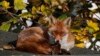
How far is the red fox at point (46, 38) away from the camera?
3051 mm

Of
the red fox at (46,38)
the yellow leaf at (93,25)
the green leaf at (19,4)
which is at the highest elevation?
the green leaf at (19,4)

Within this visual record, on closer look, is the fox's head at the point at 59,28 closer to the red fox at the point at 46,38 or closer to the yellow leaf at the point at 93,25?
the red fox at the point at 46,38

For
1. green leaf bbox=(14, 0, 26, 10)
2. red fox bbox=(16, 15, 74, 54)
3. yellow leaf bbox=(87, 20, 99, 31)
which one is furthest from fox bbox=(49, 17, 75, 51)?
green leaf bbox=(14, 0, 26, 10)

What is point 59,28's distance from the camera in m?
3.39

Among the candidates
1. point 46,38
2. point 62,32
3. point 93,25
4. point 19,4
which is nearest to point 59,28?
point 62,32

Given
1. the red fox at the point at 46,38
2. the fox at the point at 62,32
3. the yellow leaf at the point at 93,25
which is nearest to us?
the red fox at the point at 46,38

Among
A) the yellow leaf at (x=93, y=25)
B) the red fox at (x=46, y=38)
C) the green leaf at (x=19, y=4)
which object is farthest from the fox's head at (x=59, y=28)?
the green leaf at (x=19, y=4)

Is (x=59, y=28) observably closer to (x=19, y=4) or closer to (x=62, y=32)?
(x=62, y=32)

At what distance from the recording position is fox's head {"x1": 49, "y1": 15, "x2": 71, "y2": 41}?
3.30m

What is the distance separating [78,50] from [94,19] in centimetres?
65

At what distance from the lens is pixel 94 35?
3875 millimetres

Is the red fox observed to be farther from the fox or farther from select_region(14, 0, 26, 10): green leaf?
select_region(14, 0, 26, 10): green leaf

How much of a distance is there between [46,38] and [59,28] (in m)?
0.24

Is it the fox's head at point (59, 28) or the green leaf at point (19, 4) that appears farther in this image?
the green leaf at point (19, 4)
